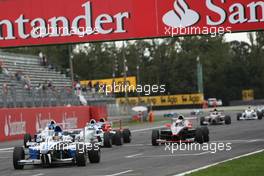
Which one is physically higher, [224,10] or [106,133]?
[224,10]

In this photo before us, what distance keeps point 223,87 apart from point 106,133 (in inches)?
3278

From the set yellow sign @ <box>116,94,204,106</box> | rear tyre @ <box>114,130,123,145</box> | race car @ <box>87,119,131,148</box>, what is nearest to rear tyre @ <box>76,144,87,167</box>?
race car @ <box>87,119,131,148</box>

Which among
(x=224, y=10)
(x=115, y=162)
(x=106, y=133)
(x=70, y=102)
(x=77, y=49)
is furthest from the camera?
(x=77, y=49)

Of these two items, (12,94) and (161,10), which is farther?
(12,94)

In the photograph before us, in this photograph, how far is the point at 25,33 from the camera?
26.5m

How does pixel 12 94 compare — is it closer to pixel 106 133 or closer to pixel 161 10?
pixel 106 133

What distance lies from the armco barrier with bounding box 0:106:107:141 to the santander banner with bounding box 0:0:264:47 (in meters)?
9.57

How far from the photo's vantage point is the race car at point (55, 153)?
1959 cm

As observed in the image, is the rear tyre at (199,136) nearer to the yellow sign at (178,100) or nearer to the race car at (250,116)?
the race car at (250,116)

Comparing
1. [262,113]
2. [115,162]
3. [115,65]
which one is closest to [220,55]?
[115,65]

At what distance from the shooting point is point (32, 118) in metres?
44.2
